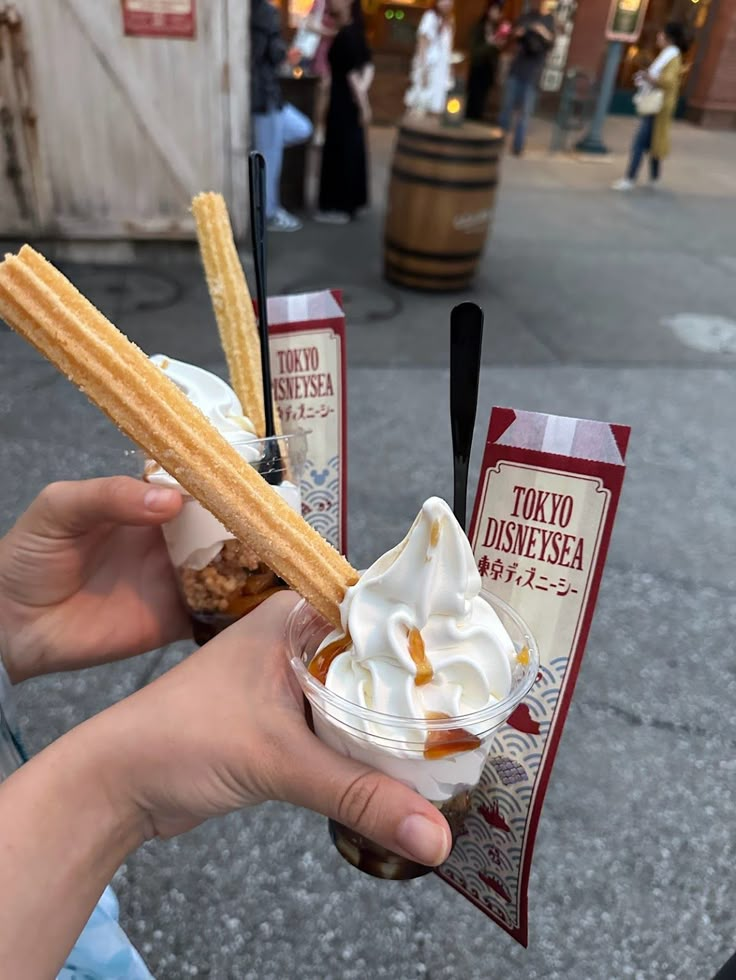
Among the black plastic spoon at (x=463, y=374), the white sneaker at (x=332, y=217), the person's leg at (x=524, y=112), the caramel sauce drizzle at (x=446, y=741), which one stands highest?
the black plastic spoon at (x=463, y=374)

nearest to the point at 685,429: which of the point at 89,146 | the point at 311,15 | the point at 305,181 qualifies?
the point at 89,146

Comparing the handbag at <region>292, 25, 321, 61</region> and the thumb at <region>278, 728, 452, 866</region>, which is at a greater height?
the handbag at <region>292, 25, 321, 61</region>

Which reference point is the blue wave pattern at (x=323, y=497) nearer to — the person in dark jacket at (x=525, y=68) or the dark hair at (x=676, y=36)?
the dark hair at (x=676, y=36)

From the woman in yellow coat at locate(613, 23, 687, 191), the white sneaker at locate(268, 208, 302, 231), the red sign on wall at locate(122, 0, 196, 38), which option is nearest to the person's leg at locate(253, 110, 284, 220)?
the white sneaker at locate(268, 208, 302, 231)

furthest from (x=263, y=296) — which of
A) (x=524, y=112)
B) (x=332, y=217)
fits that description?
(x=524, y=112)

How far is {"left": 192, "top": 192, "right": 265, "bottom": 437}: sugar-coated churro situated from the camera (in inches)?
54.6

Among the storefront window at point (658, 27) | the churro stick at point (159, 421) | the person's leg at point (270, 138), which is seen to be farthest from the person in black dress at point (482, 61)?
the churro stick at point (159, 421)

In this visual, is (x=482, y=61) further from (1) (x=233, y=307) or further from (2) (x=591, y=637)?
(1) (x=233, y=307)

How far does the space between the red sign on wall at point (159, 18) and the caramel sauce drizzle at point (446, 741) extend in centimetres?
548

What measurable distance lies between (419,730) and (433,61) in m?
9.18

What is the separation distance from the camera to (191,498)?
134cm

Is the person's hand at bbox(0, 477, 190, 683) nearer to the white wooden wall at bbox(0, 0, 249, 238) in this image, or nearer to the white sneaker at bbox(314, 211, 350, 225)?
the white wooden wall at bbox(0, 0, 249, 238)

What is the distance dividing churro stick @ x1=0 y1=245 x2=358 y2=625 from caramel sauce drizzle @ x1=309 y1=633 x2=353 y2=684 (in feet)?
0.18

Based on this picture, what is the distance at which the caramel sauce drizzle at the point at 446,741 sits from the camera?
0.94 metres
